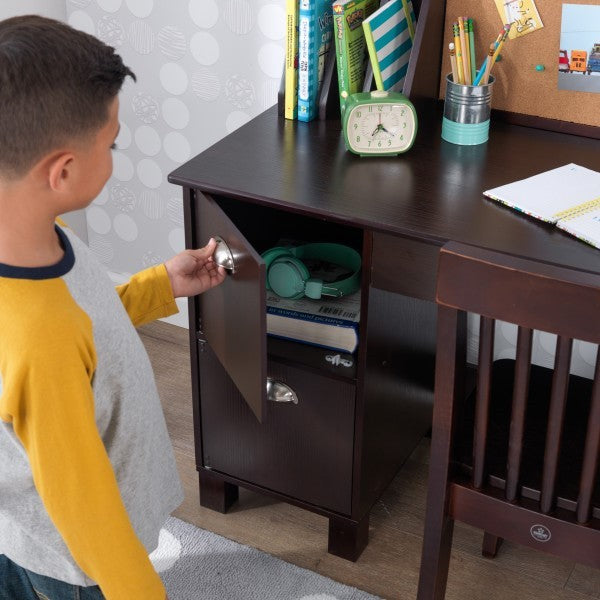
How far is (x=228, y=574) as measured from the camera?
1707mm

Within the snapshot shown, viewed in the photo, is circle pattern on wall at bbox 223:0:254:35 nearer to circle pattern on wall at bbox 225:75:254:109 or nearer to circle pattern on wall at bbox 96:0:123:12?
circle pattern on wall at bbox 225:75:254:109

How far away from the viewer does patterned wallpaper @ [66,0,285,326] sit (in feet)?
6.33

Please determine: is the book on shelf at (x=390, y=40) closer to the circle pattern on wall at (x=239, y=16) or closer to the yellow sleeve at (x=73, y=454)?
the circle pattern on wall at (x=239, y=16)

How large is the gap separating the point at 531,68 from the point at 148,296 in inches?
29.2

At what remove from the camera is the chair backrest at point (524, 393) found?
105 centimetres

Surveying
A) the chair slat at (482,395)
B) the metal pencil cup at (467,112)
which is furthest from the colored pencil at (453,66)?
the chair slat at (482,395)

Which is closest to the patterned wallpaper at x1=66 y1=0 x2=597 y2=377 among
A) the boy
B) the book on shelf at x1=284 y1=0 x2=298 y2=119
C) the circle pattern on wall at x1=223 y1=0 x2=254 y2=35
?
the circle pattern on wall at x1=223 y1=0 x2=254 y2=35

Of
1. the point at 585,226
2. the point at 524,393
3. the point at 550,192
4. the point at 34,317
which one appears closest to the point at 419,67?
the point at 550,192

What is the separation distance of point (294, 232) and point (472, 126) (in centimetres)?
39

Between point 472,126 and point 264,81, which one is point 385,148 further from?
point 264,81

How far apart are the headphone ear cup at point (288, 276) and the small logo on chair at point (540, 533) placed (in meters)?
0.54

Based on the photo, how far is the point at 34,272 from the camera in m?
1.02

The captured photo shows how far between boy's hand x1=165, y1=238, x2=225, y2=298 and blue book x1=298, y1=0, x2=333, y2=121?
33cm

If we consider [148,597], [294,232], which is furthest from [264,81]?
[148,597]
